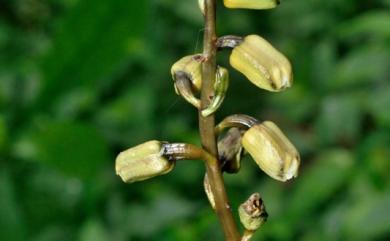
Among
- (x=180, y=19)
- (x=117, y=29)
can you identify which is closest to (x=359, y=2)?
(x=180, y=19)

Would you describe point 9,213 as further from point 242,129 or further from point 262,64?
point 262,64

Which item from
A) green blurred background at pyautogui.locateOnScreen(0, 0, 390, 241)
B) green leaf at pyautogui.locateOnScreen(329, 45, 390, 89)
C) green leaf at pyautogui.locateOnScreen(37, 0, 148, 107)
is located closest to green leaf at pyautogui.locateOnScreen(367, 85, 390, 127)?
green blurred background at pyautogui.locateOnScreen(0, 0, 390, 241)

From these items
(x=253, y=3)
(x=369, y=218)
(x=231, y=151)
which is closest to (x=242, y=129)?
(x=231, y=151)

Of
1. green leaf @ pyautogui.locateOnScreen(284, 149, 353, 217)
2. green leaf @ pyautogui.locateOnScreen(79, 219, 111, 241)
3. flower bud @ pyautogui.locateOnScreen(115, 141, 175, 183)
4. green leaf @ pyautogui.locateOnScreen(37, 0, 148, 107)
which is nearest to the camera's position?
flower bud @ pyautogui.locateOnScreen(115, 141, 175, 183)

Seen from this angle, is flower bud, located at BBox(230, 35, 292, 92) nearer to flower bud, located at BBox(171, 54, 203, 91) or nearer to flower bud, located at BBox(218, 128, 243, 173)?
flower bud, located at BBox(171, 54, 203, 91)

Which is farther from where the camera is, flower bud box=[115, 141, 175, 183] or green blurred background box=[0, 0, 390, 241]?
green blurred background box=[0, 0, 390, 241]

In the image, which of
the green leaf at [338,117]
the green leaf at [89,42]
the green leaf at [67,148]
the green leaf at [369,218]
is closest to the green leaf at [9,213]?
the green leaf at [67,148]

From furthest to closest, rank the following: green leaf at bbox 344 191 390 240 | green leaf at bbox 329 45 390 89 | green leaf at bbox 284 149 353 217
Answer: green leaf at bbox 329 45 390 89 → green leaf at bbox 284 149 353 217 → green leaf at bbox 344 191 390 240
